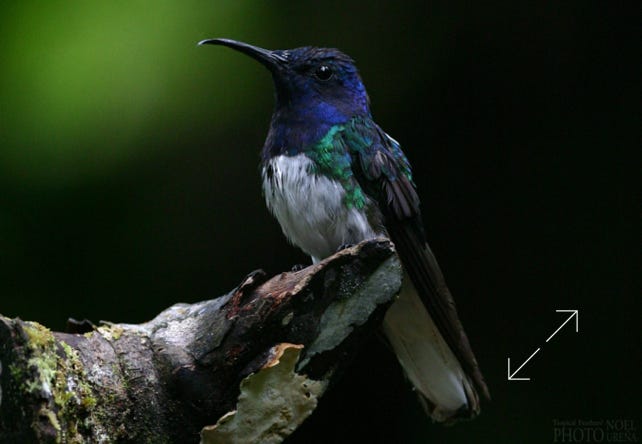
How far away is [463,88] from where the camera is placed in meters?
4.66

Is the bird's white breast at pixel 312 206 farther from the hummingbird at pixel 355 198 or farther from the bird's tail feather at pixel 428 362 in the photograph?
the bird's tail feather at pixel 428 362

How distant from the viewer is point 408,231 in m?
3.87

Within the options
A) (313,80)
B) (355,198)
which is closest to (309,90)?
(313,80)

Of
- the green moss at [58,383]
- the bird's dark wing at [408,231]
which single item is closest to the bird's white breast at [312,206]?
the bird's dark wing at [408,231]

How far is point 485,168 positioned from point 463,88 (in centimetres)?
44

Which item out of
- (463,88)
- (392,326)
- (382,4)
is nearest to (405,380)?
(392,326)

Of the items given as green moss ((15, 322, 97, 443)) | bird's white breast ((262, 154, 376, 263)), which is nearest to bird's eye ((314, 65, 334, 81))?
bird's white breast ((262, 154, 376, 263))

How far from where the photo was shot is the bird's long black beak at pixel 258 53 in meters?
3.97

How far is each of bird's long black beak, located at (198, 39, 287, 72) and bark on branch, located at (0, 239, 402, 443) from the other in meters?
1.43

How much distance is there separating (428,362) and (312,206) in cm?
96

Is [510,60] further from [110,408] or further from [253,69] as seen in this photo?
[110,408]

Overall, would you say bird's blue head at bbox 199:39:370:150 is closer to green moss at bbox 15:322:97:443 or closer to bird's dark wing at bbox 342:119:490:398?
bird's dark wing at bbox 342:119:490:398

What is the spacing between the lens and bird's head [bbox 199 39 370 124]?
400cm

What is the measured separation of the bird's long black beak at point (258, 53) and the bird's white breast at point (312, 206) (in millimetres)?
494
